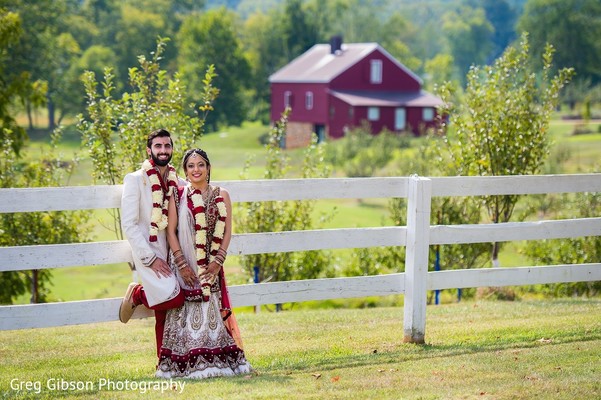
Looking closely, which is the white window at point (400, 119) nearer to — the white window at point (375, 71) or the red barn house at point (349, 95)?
the red barn house at point (349, 95)

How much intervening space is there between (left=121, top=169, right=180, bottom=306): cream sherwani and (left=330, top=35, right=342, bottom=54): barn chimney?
6518cm

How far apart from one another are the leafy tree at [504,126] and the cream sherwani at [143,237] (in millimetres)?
8192

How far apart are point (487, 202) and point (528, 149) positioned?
3.27ft

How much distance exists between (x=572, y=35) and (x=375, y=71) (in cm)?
3737

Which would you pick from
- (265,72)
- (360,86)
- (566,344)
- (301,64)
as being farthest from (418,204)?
(265,72)

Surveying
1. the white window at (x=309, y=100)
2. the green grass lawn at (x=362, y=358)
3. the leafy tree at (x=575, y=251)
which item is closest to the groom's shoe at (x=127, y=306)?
the green grass lawn at (x=362, y=358)

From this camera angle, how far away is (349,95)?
67.2 meters

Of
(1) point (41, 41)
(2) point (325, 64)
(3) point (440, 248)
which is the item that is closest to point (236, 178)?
(2) point (325, 64)

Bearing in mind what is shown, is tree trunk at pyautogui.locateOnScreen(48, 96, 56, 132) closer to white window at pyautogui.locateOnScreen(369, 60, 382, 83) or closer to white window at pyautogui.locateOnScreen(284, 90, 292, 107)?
white window at pyautogui.locateOnScreen(284, 90, 292, 107)

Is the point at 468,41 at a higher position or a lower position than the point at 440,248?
higher

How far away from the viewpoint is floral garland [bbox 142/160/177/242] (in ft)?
24.9

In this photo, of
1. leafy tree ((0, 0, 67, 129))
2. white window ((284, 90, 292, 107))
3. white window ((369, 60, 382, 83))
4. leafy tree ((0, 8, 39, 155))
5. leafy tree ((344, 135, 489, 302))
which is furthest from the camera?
leafy tree ((0, 0, 67, 129))

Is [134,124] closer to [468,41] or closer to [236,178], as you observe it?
[236,178]

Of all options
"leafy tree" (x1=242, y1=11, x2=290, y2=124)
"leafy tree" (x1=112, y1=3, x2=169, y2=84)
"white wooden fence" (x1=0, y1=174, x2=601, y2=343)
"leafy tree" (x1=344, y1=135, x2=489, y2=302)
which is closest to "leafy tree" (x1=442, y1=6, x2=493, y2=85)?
"leafy tree" (x1=242, y1=11, x2=290, y2=124)
